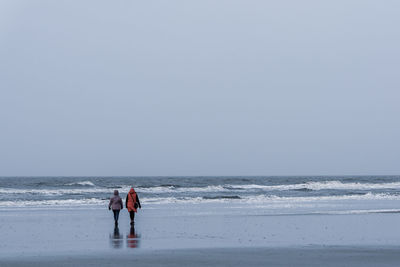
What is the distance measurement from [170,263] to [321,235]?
252 inches

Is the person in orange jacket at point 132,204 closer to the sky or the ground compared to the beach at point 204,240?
closer to the sky

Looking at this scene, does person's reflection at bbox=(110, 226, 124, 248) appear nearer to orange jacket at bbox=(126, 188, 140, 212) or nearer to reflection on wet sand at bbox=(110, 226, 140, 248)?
reflection on wet sand at bbox=(110, 226, 140, 248)

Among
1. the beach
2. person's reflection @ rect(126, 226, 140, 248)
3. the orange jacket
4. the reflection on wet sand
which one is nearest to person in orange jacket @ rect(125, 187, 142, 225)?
the orange jacket

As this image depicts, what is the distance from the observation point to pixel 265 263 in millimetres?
12258

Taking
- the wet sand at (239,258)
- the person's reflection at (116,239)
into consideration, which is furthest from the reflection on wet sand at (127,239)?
the wet sand at (239,258)

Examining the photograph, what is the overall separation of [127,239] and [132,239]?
14cm

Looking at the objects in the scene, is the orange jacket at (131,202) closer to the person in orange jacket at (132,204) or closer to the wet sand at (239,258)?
the person in orange jacket at (132,204)

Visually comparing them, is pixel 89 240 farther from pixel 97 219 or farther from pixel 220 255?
pixel 97 219

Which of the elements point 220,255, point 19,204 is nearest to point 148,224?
point 220,255

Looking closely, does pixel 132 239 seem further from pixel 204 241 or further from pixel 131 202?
pixel 131 202

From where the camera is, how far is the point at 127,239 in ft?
54.8

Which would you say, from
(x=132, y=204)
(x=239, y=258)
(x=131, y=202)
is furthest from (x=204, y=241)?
(x=131, y=202)

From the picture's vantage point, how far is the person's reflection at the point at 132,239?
15258 millimetres

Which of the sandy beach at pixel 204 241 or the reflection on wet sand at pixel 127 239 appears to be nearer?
the sandy beach at pixel 204 241
